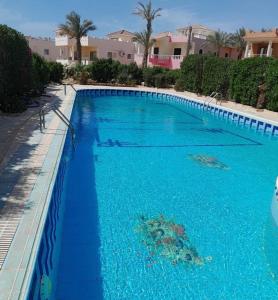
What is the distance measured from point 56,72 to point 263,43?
24132 mm

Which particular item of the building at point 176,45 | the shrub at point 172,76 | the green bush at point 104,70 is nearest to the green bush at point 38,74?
the green bush at point 104,70

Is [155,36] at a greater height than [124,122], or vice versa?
[155,36]

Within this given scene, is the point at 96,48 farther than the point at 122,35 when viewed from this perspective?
No

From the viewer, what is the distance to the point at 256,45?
37.9 meters

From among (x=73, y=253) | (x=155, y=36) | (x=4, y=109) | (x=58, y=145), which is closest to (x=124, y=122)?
(x=4, y=109)

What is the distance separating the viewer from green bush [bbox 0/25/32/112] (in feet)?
41.8

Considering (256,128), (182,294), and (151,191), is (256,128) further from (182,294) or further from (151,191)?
(182,294)

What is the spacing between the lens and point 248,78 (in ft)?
68.5

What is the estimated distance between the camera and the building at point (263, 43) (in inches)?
1358

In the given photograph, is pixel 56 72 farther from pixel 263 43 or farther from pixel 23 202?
pixel 23 202

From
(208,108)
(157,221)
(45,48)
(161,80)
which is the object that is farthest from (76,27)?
(157,221)

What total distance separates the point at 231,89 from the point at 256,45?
18278 millimetres

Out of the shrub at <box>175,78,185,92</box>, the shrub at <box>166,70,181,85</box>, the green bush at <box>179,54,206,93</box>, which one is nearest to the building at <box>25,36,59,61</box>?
the shrub at <box>166,70,181,85</box>

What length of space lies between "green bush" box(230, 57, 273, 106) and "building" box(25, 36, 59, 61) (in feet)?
121
